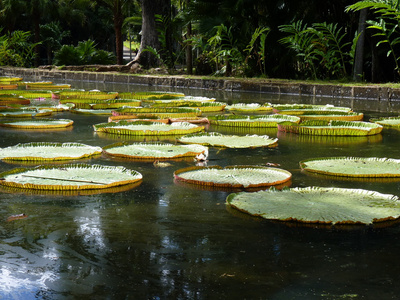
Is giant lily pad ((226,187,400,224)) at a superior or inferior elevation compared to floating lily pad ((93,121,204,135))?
inferior

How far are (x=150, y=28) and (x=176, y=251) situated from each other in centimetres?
1433

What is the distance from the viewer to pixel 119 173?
133 inches

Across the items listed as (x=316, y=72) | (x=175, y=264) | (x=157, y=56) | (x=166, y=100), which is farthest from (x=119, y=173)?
(x=157, y=56)

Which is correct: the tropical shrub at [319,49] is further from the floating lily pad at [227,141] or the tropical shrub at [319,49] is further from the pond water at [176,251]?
the pond water at [176,251]

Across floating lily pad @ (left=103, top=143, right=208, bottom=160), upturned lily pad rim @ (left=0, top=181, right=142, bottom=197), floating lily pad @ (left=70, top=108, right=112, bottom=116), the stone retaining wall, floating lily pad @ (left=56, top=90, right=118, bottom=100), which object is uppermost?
the stone retaining wall

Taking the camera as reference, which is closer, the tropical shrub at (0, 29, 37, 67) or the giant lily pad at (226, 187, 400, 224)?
the giant lily pad at (226, 187, 400, 224)

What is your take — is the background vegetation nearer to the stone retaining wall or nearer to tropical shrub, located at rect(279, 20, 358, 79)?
tropical shrub, located at rect(279, 20, 358, 79)

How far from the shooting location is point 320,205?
2.67m

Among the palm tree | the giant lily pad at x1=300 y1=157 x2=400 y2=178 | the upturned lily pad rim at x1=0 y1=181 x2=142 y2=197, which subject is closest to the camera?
the upturned lily pad rim at x1=0 y1=181 x2=142 y2=197

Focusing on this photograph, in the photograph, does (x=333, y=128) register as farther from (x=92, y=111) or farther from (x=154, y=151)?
(x=92, y=111)

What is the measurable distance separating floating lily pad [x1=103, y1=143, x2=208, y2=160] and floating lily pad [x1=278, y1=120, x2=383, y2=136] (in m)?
1.40

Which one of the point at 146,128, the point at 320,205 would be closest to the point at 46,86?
the point at 146,128

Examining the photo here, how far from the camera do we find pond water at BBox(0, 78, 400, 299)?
1832mm

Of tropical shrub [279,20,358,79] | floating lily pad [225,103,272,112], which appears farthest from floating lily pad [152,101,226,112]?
tropical shrub [279,20,358,79]
